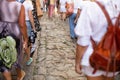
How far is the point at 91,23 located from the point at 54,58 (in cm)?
428

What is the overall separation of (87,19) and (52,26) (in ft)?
30.5

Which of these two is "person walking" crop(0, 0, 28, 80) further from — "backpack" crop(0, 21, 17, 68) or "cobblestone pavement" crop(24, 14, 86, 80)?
"cobblestone pavement" crop(24, 14, 86, 80)

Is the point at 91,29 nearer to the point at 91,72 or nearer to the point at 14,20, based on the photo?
the point at 91,72

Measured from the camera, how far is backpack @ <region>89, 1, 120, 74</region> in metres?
2.89

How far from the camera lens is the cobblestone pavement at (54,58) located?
5.94 meters

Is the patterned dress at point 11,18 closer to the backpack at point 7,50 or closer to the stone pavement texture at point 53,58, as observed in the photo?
the backpack at point 7,50

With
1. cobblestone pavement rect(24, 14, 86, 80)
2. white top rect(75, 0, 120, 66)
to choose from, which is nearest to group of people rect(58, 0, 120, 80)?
white top rect(75, 0, 120, 66)

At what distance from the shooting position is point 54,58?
722 cm

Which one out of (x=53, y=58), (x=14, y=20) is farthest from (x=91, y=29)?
(x=53, y=58)

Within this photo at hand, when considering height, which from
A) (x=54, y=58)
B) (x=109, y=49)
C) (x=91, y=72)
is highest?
(x=109, y=49)

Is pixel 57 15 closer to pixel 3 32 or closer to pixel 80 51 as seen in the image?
pixel 3 32

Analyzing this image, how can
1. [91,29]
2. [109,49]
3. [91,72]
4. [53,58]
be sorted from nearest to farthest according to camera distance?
[109,49]
[91,29]
[91,72]
[53,58]

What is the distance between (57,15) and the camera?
51.8 feet

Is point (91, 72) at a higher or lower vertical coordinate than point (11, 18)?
lower
